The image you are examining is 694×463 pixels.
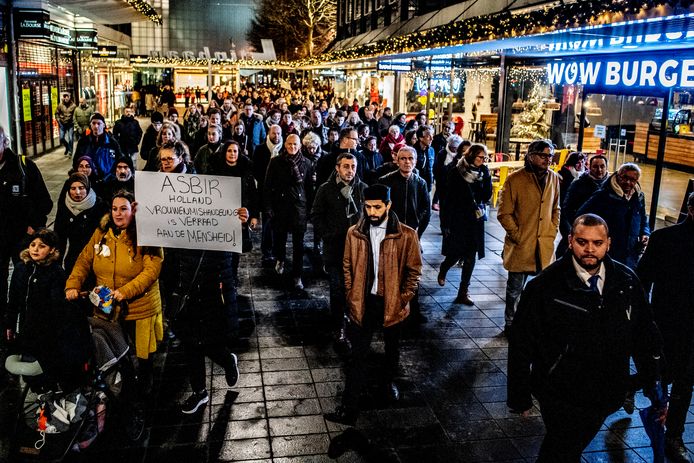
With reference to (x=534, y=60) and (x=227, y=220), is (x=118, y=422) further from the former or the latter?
(x=534, y=60)

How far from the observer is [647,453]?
5098mm

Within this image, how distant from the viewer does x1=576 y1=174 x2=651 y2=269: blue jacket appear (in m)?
6.96

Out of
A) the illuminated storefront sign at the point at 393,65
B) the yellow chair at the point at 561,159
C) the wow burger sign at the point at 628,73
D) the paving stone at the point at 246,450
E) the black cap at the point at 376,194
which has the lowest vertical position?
the paving stone at the point at 246,450

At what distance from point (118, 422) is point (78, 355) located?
2.85 feet

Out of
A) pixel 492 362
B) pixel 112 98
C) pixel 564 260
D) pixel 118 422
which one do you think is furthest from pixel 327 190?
pixel 112 98

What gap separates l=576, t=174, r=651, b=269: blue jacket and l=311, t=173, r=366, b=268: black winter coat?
7.66 ft

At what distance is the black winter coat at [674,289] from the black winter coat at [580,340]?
1.16 metres

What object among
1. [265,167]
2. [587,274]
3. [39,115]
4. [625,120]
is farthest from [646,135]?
[39,115]

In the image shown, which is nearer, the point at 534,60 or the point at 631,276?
the point at 631,276

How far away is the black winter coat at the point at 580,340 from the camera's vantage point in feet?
12.1

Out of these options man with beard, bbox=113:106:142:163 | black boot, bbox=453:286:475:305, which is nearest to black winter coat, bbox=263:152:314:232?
black boot, bbox=453:286:475:305

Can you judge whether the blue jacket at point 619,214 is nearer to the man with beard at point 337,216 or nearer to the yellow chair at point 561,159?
the man with beard at point 337,216

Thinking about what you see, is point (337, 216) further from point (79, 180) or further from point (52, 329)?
point (52, 329)

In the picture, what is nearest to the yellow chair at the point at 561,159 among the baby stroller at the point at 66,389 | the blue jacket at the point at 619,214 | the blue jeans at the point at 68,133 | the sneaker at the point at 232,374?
the blue jacket at the point at 619,214
